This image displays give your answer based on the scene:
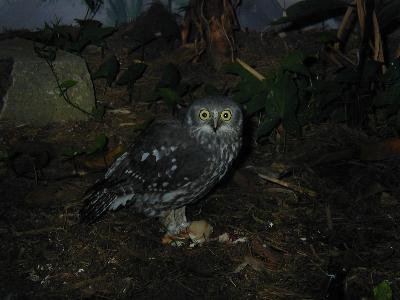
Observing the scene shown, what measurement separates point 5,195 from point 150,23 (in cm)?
283

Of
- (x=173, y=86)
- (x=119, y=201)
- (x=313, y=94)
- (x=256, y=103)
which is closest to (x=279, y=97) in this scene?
(x=256, y=103)

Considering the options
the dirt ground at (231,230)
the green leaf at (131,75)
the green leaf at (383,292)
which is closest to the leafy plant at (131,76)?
the green leaf at (131,75)

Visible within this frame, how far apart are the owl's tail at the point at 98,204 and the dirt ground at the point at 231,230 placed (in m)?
0.13

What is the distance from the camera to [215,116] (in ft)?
10.2

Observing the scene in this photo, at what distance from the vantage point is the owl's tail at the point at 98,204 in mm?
3359

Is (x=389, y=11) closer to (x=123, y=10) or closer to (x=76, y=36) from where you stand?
(x=123, y=10)

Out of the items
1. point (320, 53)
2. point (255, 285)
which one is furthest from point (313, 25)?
point (255, 285)

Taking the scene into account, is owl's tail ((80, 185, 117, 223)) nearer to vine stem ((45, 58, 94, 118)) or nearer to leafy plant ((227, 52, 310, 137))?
leafy plant ((227, 52, 310, 137))

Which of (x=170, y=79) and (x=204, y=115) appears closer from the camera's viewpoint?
(x=204, y=115)

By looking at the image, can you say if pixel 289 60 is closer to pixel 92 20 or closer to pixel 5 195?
pixel 5 195

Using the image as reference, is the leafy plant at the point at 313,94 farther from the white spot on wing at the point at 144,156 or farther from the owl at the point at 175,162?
the white spot on wing at the point at 144,156

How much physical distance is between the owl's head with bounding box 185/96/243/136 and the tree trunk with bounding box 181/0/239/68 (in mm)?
2421

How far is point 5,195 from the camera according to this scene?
3820 millimetres

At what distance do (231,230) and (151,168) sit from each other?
0.69 meters
